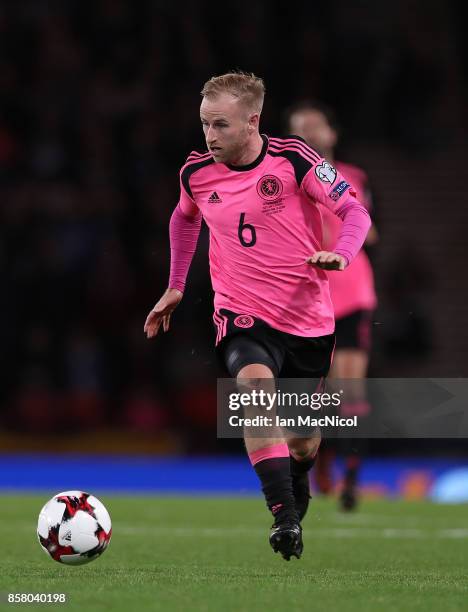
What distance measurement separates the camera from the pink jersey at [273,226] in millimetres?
4816

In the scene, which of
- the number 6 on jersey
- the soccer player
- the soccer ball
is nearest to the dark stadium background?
the soccer player

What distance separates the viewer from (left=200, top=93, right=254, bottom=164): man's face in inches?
186

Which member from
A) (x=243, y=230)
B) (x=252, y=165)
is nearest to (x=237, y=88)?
(x=252, y=165)

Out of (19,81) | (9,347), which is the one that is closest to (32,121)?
(19,81)

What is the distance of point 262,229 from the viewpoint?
4.84 m

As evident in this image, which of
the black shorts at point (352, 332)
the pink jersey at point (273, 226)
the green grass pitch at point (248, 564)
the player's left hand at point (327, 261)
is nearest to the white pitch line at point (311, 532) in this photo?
the green grass pitch at point (248, 564)

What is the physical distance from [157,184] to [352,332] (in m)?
6.44

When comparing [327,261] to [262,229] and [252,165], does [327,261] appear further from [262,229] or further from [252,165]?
[252,165]

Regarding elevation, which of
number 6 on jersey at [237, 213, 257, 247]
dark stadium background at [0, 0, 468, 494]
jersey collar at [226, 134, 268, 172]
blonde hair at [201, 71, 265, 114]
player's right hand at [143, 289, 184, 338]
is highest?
dark stadium background at [0, 0, 468, 494]

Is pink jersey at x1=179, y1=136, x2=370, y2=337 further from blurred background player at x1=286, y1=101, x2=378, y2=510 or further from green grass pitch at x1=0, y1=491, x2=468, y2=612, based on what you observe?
blurred background player at x1=286, y1=101, x2=378, y2=510

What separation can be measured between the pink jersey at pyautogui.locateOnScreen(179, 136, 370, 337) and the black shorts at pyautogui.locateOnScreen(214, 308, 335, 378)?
4cm

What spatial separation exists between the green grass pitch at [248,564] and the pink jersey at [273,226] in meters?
0.98

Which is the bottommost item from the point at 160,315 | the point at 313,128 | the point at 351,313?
the point at 160,315

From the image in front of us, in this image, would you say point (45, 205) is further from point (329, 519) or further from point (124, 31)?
point (329, 519)
